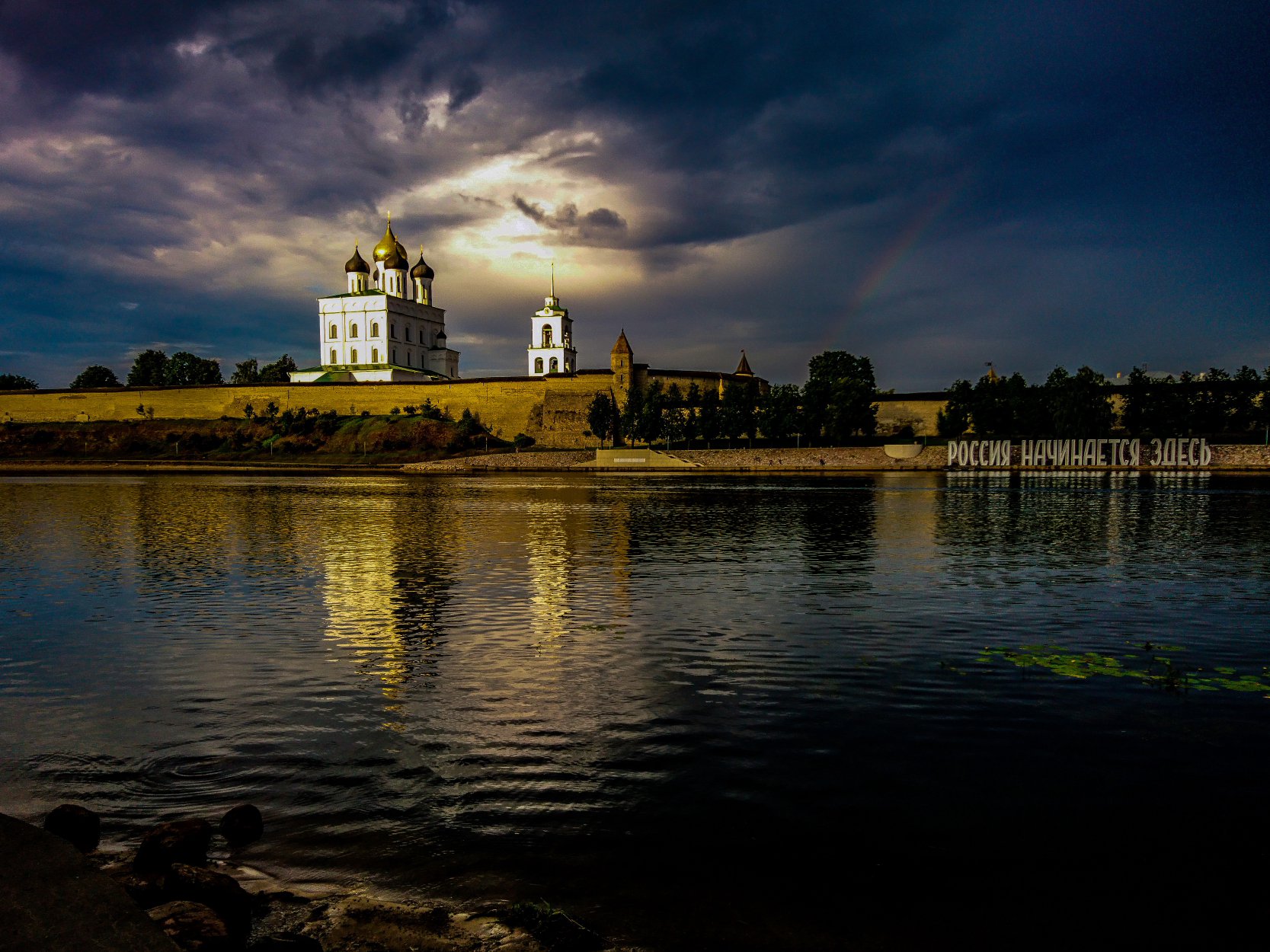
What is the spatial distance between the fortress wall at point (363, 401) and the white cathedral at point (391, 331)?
3.76 metres

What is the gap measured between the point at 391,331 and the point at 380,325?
1.54 m

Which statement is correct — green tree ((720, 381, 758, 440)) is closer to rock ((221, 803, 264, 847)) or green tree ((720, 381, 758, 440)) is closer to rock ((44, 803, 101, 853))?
rock ((221, 803, 264, 847))

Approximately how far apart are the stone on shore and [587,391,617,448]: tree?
8936 cm

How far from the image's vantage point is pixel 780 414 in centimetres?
8975

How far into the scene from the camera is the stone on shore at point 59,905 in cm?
323

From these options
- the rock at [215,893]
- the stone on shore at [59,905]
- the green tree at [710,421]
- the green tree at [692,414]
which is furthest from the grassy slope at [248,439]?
the stone on shore at [59,905]

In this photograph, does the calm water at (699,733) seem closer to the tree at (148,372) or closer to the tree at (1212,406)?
the tree at (1212,406)

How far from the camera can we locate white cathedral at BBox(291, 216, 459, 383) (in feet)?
352

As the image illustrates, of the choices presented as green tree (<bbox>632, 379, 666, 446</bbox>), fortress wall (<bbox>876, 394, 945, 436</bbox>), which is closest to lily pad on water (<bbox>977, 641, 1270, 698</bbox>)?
green tree (<bbox>632, 379, 666, 446</bbox>)

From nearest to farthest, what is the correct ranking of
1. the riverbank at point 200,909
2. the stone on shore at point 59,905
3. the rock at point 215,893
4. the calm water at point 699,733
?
1. the stone on shore at point 59,905
2. the riverbank at point 200,909
3. the rock at point 215,893
4. the calm water at point 699,733

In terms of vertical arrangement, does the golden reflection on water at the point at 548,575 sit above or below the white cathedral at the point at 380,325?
below

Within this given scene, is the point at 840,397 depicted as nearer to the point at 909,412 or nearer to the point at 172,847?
the point at 909,412

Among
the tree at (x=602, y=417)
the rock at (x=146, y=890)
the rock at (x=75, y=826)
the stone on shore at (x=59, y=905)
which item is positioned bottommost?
the rock at (x=75, y=826)

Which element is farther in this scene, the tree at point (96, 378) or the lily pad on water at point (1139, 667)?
the tree at point (96, 378)
